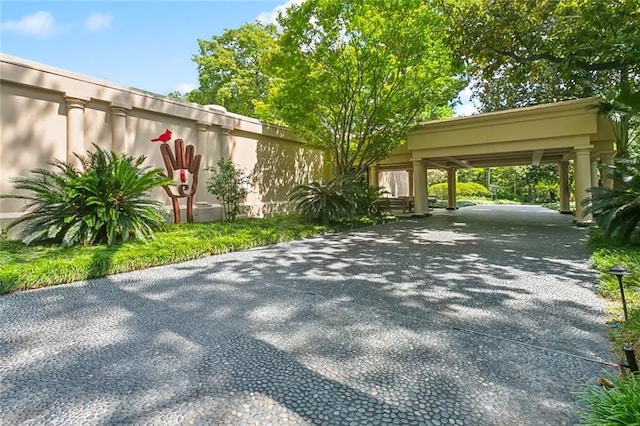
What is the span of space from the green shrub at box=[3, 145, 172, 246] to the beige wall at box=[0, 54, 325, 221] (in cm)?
140

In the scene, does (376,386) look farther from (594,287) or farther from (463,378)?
(594,287)

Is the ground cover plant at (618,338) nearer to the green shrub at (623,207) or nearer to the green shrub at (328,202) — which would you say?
the green shrub at (623,207)

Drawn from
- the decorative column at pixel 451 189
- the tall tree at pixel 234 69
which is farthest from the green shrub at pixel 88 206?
the decorative column at pixel 451 189

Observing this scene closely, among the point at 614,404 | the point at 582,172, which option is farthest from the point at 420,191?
the point at 614,404

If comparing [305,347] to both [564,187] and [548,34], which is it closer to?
[548,34]

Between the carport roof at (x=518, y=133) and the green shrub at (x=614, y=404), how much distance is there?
10368 millimetres

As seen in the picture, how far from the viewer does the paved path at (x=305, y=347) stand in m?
1.78

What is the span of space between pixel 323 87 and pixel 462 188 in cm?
2314

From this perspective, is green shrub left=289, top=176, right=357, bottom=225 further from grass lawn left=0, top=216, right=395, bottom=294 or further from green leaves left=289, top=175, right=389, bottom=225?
grass lawn left=0, top=216, right=395, bottom=294

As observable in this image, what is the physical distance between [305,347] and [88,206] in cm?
504

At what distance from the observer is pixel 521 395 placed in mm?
1877

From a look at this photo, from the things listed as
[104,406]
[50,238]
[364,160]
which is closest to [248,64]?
[364,160]

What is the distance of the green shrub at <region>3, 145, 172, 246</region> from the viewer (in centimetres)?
537

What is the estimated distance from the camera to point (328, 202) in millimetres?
9812
